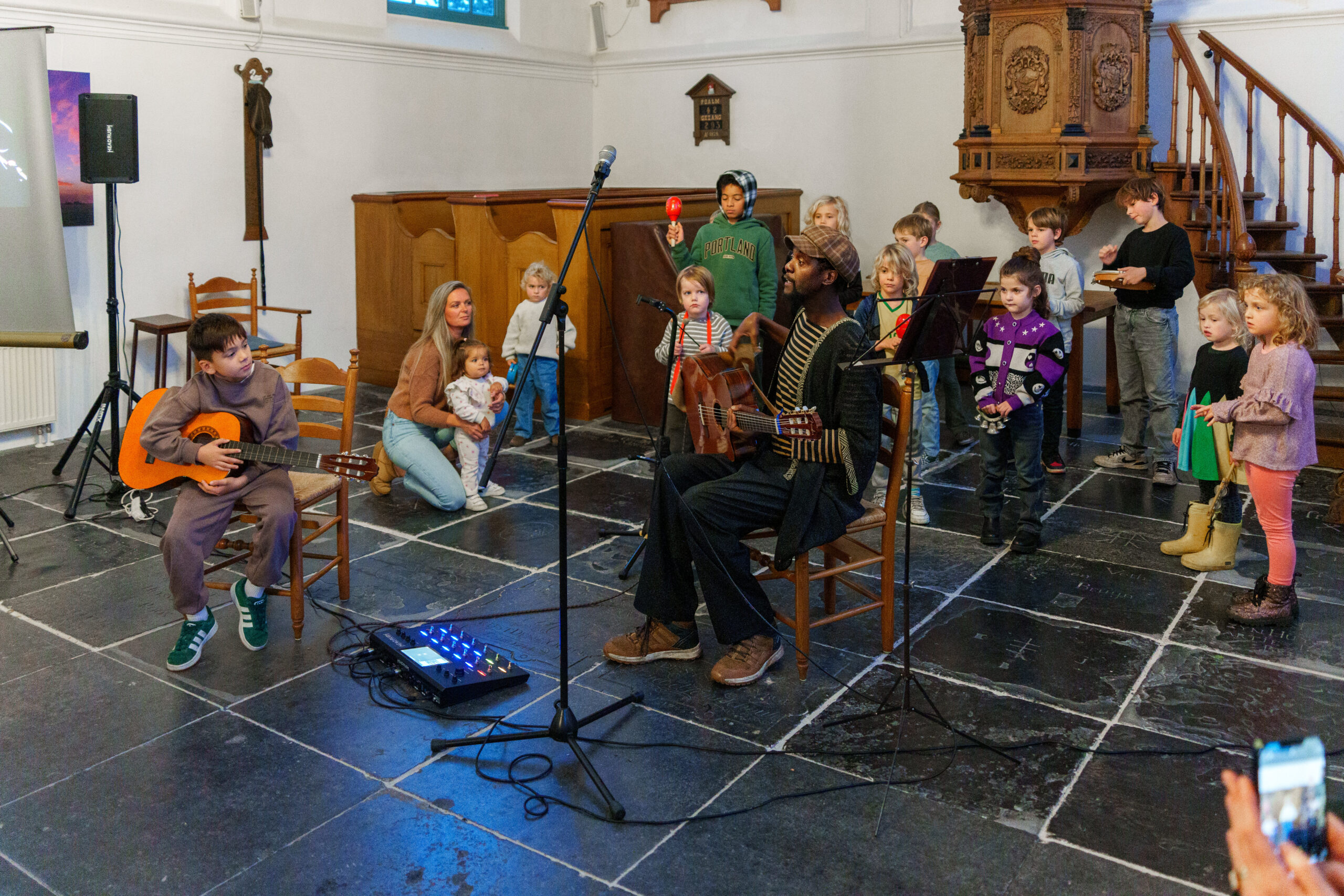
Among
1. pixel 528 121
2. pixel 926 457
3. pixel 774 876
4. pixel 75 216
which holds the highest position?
pixel 528 121

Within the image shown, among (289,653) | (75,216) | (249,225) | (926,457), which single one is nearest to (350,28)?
(249,225)

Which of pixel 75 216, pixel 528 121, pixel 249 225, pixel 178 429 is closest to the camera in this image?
pixel 178 429

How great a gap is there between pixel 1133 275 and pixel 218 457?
4.42 m

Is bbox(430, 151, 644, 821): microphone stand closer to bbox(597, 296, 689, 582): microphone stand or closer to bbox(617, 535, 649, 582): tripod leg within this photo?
bbox(597, 296, 689, 582): microphone stand

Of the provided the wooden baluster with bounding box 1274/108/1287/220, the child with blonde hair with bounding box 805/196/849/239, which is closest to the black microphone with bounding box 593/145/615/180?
the child with blonde hair with bounding box 805/196/849/239

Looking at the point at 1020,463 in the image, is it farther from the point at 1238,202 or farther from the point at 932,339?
the point at 1238,202

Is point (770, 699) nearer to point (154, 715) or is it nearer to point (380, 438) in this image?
point (154, 715)

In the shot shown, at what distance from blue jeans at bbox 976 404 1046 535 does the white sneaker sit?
1.08 ft

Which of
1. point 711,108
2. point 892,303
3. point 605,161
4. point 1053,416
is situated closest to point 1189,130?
point 1053,416

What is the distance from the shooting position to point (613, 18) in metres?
10.6

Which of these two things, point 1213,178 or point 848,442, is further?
point 1213,178

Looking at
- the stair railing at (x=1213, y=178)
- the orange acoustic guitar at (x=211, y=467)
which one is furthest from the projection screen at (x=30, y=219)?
the stair railing at (x=1213, y=178)

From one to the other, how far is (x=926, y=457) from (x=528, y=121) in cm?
557

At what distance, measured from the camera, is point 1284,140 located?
294 inches
